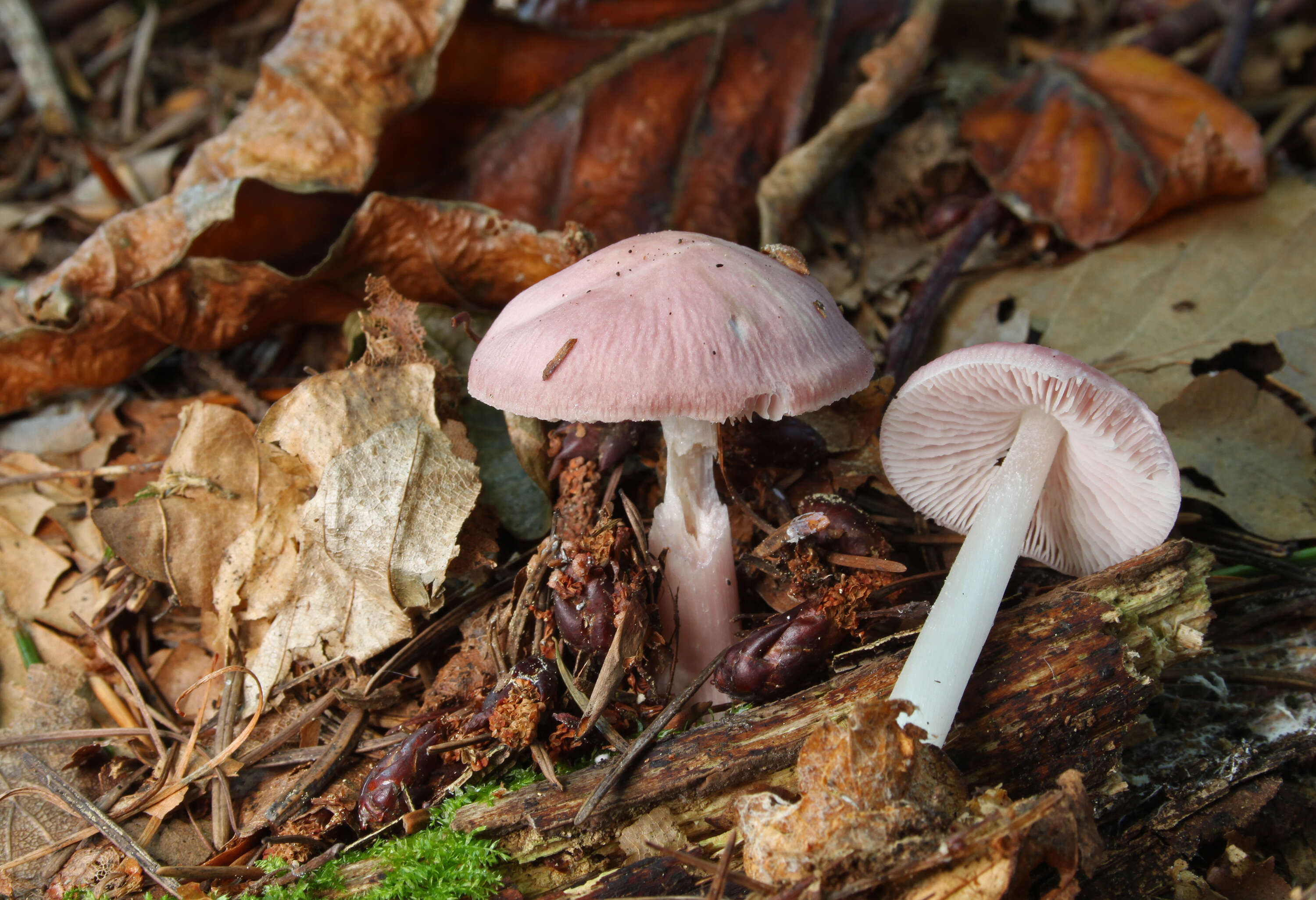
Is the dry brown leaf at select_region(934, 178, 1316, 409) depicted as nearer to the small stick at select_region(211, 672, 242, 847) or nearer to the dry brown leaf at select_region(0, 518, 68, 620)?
the small stick at select_region(211, 672, 242, 847)

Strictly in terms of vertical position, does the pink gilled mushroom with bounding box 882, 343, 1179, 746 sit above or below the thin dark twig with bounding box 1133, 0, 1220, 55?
below

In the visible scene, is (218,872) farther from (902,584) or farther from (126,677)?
(902,584)

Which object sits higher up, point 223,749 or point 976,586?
point 976,586

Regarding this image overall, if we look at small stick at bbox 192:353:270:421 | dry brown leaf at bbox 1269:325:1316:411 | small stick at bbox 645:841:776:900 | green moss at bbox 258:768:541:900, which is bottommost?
green moss at bbox 258:768:541:900

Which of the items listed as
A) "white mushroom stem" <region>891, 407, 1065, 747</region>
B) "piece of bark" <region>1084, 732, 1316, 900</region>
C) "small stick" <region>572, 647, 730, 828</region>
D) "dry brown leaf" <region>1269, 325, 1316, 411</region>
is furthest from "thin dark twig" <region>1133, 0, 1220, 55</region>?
"small stick" <region>572, 647, 730, 828</region>

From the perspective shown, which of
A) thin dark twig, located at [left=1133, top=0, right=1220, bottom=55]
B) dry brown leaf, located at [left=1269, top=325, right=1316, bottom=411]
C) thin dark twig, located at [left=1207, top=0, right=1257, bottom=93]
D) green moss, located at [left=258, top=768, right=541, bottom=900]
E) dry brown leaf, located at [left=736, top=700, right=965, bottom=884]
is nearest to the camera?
dry brown leaf, located at [left=736, top=700, right=965, bottom=884]

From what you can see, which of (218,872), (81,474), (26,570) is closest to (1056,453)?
(218,872)

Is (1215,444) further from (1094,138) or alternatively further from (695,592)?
(695,592)

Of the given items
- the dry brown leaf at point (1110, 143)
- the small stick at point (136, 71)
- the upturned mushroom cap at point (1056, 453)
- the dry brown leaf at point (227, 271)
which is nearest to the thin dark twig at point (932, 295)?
the dry brown leaf at point (1110, 143)
